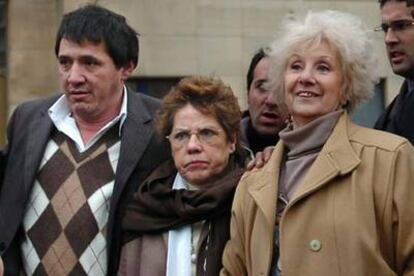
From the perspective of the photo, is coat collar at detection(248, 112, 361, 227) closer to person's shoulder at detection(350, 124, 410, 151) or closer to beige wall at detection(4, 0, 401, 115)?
person's shoulder at detection(350, 124, 410, 151)

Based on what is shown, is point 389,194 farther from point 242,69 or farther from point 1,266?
point 242,69

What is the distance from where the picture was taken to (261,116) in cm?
492

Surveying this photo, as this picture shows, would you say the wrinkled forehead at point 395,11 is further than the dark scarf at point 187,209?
Yes

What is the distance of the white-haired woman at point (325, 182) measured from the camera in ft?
11.4

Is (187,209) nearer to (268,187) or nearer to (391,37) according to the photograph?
(268,187)

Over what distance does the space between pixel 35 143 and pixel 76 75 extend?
0.41m

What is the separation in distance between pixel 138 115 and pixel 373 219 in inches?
59.0

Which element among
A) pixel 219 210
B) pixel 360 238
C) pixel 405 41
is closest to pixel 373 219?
pixel 360 238

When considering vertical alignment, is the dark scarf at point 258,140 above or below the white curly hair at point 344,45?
below

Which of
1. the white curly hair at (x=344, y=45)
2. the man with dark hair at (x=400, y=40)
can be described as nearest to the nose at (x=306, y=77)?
the white curly hair at (x=344, y=45)

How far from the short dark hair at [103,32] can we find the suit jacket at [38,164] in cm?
26

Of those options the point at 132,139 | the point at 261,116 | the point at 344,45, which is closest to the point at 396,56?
the point at 261,116

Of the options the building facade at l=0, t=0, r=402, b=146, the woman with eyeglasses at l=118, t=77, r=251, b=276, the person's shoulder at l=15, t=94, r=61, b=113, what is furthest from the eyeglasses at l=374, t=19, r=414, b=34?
the building facade at l=0, t=0, r=402, b=146

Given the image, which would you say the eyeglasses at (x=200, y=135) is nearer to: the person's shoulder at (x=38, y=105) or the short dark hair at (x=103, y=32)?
the short dark hair at (x=103, y=32)
